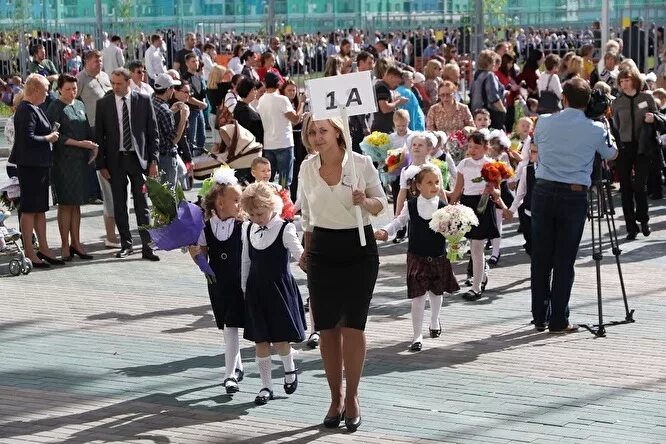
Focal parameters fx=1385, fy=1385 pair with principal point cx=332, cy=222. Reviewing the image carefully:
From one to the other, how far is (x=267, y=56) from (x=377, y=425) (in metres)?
14.6

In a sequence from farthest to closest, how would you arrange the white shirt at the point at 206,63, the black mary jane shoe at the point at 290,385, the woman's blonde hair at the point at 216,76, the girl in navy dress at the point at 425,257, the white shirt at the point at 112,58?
1. the white shirt at the point at 206,63
2. the white shirt at the point at 112,58
3. the woman's blonde hair at the point at 216,76
4. the girl in navy dress at the point at 425,257
5. the black mary jane shoe at the point at 290,385

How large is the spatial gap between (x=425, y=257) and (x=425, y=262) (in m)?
0.05

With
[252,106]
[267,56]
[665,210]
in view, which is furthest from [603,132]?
[267,56]

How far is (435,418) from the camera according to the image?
8656mm

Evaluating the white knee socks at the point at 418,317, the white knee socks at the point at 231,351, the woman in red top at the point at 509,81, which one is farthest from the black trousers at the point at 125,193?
the woman in red top at the point at 509,81

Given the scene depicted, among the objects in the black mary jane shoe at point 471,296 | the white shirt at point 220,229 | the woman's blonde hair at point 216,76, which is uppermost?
the woman's blonde hair at point 216,76

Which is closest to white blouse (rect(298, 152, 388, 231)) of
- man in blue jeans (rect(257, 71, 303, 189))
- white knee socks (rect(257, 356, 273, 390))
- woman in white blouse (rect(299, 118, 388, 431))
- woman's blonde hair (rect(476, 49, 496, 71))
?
woman in white blouse (rect(299, 118, 388, 431))

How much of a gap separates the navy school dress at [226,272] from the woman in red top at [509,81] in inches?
558

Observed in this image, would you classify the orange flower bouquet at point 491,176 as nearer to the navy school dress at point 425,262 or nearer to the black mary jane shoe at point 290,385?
the navy school dress at point 425,262

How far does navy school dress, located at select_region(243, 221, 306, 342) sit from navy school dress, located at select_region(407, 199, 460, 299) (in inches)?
75.1

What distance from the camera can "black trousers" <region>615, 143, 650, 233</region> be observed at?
16406 mm

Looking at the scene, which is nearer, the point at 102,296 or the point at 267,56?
the point at 102,296

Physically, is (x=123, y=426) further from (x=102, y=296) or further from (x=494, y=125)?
(x=494, y=125)

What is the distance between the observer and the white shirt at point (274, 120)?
54.7ft
